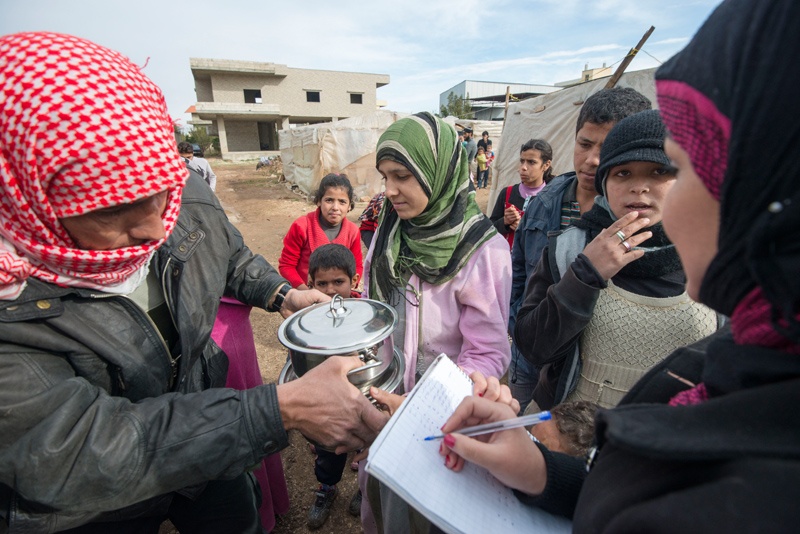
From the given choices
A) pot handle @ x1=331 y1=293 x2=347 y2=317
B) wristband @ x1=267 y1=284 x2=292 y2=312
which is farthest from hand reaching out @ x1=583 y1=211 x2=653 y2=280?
wristband @ x1=267 y1=284 x2=292 y2=312

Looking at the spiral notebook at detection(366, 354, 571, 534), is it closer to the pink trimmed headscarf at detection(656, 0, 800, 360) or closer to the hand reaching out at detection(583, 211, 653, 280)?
the pink trimmed headscarf at detection(656, 0, 800, 360)

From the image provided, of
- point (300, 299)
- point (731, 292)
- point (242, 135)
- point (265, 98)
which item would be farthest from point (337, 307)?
point (265, 98)

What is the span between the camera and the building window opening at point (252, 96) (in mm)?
34106

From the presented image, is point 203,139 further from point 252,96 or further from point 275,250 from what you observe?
point 275,250

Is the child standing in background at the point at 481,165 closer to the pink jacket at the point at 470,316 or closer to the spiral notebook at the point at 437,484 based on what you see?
Result: the pink jacket at the point at 470,316

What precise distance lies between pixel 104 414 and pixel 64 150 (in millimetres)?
783

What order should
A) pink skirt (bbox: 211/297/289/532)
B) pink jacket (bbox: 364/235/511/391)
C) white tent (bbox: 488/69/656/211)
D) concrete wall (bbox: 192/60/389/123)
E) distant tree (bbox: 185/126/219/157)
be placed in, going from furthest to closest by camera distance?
distant tree (bbox: 185/126/219/157) → concrete wall (bbox: 192/60/389/123) → white tent (bbox: 488/69/656/211) → pink skirt (bbox: 211/297/289/532) → pink jacket (bbox: 364/235/511/391)

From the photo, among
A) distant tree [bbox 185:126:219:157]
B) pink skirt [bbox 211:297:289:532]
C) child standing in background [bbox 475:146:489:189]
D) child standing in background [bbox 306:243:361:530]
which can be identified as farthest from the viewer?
distant tree [bbox 185:126:219:157]

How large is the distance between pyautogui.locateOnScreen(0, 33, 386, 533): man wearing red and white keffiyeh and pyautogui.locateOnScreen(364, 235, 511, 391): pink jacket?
22.3 inches

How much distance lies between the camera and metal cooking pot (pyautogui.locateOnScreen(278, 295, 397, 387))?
4.36ft

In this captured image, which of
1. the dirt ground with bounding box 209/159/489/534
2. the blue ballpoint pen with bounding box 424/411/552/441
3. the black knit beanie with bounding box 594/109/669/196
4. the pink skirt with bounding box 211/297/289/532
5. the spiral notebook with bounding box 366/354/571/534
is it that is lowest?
the dirt ground with bounding box 209/159/489/534

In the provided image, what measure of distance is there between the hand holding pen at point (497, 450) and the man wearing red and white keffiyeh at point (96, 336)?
47 centimetres

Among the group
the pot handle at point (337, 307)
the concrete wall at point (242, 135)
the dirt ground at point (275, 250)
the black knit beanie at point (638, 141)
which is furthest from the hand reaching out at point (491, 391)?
the concrete wall at point (242, 135)

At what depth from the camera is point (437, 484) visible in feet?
2.81
